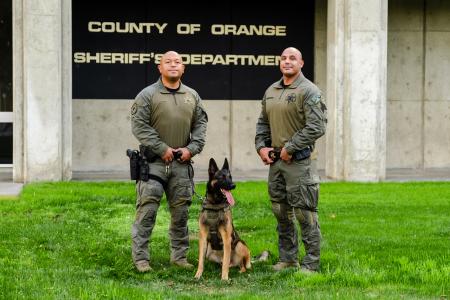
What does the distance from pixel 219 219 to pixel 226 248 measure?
274mm

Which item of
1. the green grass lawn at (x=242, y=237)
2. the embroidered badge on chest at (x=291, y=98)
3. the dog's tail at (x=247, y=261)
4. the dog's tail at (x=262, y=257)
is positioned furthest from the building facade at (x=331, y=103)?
the embroidered badge on chest at (x=291, y=98)

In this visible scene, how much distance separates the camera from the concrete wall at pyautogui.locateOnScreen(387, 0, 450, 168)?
69.7 feet

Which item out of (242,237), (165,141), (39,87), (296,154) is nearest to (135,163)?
(165,141)

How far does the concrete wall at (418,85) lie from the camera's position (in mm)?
21234

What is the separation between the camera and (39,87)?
1677 cm

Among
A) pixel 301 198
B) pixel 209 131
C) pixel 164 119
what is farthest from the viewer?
pixel 209 131

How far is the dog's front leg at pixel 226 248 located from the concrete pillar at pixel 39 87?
29.6ft

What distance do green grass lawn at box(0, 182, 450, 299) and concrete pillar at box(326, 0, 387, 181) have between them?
215cm

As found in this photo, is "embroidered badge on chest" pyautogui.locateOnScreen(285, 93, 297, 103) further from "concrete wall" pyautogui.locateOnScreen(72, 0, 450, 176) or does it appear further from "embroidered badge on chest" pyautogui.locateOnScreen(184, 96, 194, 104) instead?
"concrete wall" pyautogui.locateOnScreen(72, 0, 450, 176)

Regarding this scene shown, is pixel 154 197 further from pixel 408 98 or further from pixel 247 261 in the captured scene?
pixel 408 98

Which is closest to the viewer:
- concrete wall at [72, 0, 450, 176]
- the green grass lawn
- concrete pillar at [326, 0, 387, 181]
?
the green grass lawn

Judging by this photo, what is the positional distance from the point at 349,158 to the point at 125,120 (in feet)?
17.2

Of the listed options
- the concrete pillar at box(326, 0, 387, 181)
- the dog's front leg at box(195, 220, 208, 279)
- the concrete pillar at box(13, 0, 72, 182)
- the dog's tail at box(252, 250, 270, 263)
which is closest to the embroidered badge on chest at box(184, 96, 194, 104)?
the dog's front leg at box(195, 220, 208, 279)

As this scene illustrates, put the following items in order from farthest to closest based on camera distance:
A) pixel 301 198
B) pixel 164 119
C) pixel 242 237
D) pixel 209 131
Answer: pixel 209 131 < pixel 242 237 < pixel 164 119 < pixel 301 198
